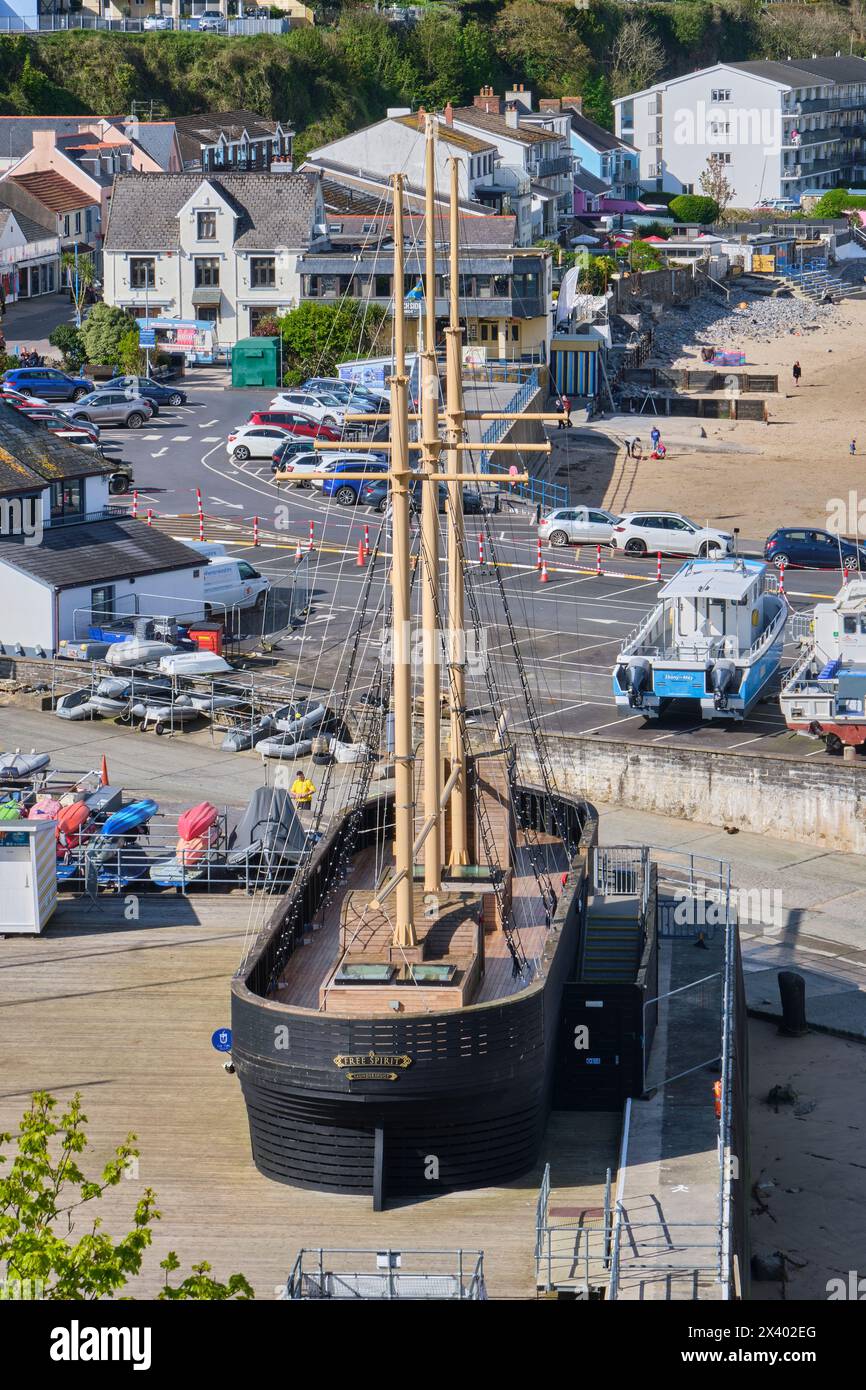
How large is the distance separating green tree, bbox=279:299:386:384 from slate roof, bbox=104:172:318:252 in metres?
7.27

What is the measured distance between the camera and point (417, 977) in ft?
79.5

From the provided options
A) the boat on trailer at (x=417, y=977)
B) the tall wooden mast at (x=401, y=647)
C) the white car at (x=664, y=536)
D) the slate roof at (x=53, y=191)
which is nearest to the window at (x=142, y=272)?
the slate roof at (x=53, y=191)

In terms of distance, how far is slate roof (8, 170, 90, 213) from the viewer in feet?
356

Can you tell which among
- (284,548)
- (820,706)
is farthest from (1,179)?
(820,706)

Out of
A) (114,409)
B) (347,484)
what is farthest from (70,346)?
(347,484)

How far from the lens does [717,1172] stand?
80.9ft

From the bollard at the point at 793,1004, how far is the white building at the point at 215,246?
63.7 metres

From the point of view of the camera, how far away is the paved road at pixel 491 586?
49531mm

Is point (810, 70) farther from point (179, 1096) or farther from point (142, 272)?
point (179, 1096)

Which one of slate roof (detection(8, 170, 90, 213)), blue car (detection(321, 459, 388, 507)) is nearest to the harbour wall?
blue car (detection(321, 459, 388, 507))

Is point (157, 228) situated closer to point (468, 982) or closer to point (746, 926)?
point (746, 926)

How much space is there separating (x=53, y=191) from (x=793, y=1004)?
84.5 meters

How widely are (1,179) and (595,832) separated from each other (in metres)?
85.6

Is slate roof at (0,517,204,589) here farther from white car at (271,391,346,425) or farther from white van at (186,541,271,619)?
white car at (271,391,346,425)
